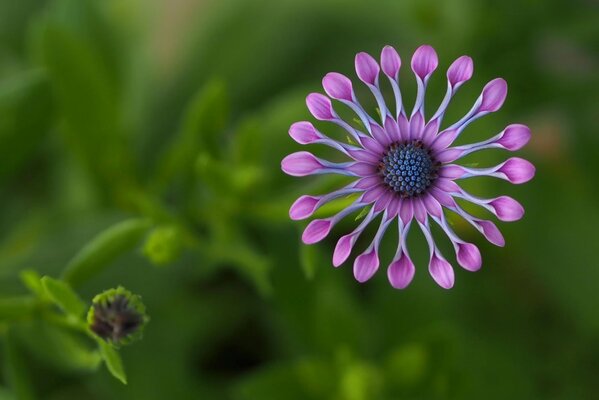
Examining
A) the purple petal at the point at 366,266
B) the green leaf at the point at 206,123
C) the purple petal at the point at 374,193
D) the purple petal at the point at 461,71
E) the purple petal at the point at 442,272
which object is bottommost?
the purple petal at the point at 442,272

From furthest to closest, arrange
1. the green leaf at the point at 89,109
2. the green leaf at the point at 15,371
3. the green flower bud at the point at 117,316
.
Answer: the green leaf at the point at 89,109, the green leaf at the point at 15,371, the green flower bud at the point at 117,316

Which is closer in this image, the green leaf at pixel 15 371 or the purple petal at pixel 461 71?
the purple petal at pixel 461 71

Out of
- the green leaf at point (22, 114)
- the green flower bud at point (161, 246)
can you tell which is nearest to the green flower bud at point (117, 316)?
the green flower bud at point (161, 246)

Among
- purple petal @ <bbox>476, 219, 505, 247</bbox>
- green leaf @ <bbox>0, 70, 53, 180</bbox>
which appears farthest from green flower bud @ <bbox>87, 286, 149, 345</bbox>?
green leaf @ <bbox>0, 70, 53, 180</bbox>

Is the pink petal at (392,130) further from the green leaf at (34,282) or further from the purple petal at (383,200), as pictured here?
the green leaf at (34,282)

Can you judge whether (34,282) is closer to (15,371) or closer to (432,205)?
(15,371)

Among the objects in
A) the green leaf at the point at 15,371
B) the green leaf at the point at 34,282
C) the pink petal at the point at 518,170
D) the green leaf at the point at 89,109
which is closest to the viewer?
the pink petal at the point at 518,170

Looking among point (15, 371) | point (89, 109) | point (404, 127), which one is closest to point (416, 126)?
point (404, 127)
